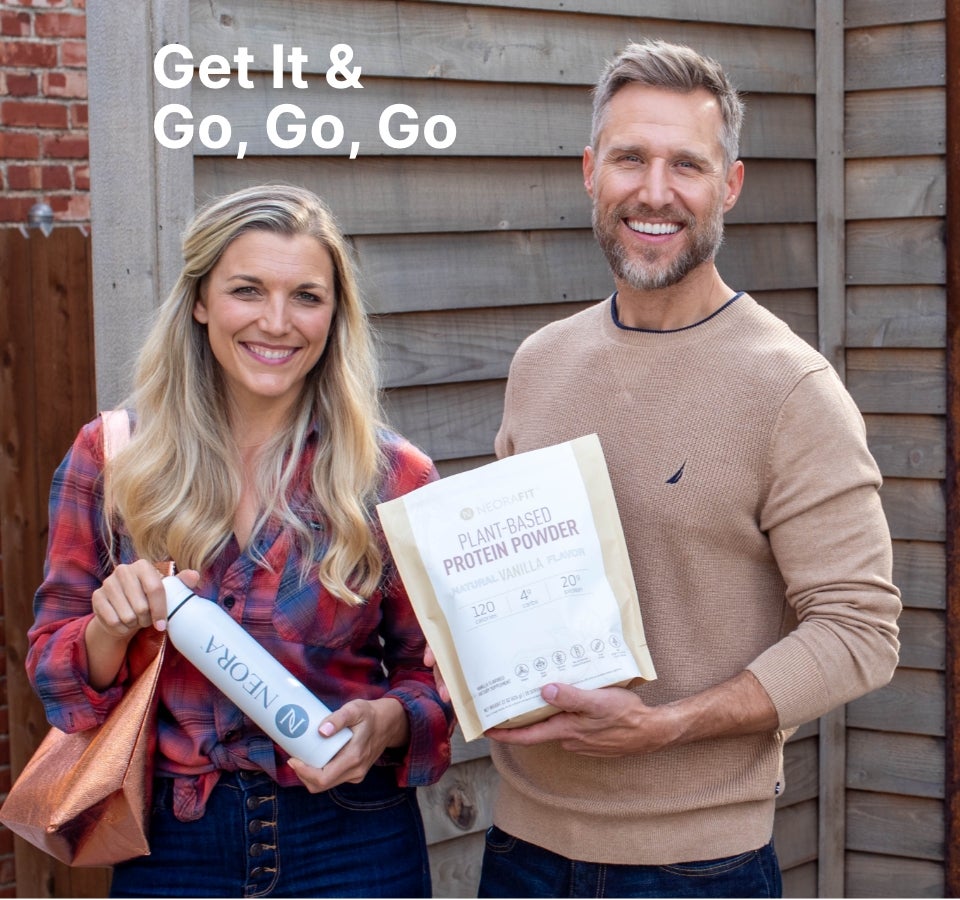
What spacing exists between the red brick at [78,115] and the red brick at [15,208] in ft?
1.00

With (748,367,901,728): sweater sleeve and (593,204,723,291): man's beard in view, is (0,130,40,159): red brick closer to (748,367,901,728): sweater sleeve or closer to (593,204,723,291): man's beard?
(593,204,723,291): man's beard

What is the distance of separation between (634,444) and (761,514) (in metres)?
0.21

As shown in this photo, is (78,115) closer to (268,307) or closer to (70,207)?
(70,207)

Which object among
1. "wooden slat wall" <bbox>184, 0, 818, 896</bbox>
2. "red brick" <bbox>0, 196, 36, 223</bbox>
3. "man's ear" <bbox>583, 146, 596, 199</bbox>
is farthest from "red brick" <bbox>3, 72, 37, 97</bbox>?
"man's ear" <bbox>583, 146, 596, 199</bbox>

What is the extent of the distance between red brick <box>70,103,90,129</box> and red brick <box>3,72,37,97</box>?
0.14 meters

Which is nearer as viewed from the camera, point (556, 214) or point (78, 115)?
point (556, 214)

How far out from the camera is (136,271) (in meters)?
2.33

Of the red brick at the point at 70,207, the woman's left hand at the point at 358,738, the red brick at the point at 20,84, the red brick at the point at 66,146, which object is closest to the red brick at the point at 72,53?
the red brick at the point at 20,84

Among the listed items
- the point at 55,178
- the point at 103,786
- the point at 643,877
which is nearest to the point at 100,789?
the point at 103,786

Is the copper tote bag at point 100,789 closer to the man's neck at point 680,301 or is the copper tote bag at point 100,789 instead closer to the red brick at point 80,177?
the man's neck at point 680,301

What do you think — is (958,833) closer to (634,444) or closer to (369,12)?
(634,444)

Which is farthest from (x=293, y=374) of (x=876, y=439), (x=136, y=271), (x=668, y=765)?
(x=876, y=439)

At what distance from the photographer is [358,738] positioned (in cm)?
188

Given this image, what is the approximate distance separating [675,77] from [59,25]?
10.6 feet
